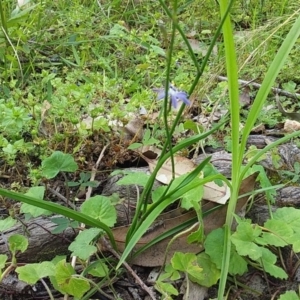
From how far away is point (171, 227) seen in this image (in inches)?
48.9

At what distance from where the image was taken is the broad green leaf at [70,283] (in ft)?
3.43

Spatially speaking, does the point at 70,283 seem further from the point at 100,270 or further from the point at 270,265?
the point at 270,265

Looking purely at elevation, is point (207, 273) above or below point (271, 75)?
below

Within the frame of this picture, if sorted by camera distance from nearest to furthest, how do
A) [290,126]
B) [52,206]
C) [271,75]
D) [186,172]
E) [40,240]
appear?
[52,206]
[271,75]
[40,240]
[186,172]
[290,126]

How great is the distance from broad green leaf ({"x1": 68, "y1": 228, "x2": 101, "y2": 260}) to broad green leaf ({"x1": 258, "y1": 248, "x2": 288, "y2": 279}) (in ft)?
1.13

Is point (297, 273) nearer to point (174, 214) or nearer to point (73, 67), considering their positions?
point (174, 214)

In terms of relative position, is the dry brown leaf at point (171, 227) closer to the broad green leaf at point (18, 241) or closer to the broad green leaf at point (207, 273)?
the broad green leaf at point (207, 273)

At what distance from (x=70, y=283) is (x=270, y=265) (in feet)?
1.33

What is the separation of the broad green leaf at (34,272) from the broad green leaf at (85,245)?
0.06 m

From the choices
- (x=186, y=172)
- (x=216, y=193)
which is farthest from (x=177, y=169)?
(x=216, y=193)

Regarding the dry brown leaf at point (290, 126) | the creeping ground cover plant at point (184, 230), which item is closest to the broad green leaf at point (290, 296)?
the creeping ground cover plant at point (184, 230)

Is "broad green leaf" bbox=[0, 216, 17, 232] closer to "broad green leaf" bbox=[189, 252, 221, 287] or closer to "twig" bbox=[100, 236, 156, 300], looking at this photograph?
"twig" bbox=[100, 236, 156, 300]

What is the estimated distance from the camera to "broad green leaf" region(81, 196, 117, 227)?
1.15 m

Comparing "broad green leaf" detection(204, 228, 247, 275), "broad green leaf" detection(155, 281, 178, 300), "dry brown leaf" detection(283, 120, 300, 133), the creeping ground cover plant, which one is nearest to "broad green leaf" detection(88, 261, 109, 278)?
the creeping ground cover plant
